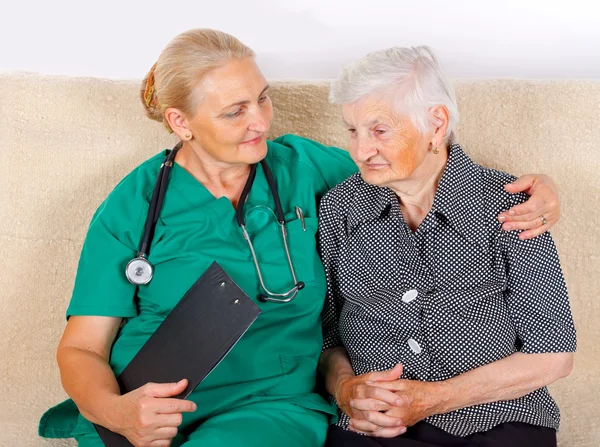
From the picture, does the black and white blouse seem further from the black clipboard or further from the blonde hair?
the blonde hair

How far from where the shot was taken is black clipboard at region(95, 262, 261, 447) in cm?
170

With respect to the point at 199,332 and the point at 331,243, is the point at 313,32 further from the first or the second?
the point at 199,332

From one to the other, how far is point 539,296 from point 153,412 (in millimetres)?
825

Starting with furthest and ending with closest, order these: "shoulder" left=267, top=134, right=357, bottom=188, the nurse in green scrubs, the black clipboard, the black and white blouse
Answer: "shoulder" left=267, top=134, right=357, bottom=188, the nurse in green scrubs, the black and white blouse, the black clipboard

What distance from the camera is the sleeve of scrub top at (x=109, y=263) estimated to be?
1937 mm

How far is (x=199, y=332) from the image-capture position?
174cm

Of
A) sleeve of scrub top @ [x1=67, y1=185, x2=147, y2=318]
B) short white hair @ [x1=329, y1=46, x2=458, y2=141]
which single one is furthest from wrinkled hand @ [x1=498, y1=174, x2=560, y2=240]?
sleeve of scrub top @ [x1=67, y1=185, x2=147, y2=318]

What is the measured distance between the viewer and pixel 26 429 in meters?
2.33

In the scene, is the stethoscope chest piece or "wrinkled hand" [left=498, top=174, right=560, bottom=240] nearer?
"wrinkled hand" [left=498, top=174, right=560, bottom=240]

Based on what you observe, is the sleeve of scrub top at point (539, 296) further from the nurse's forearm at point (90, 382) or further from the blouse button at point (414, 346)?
the nurse's forearm at point (90, 382)

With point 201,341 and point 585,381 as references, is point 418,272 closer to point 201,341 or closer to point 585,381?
point 201,341

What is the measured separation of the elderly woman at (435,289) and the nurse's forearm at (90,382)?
1.67 feet

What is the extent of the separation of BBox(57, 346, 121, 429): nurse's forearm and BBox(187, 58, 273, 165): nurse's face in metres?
0.54

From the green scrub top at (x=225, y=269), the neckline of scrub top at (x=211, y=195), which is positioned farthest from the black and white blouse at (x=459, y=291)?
the neckline of scrub top at (x=211, y=195)
